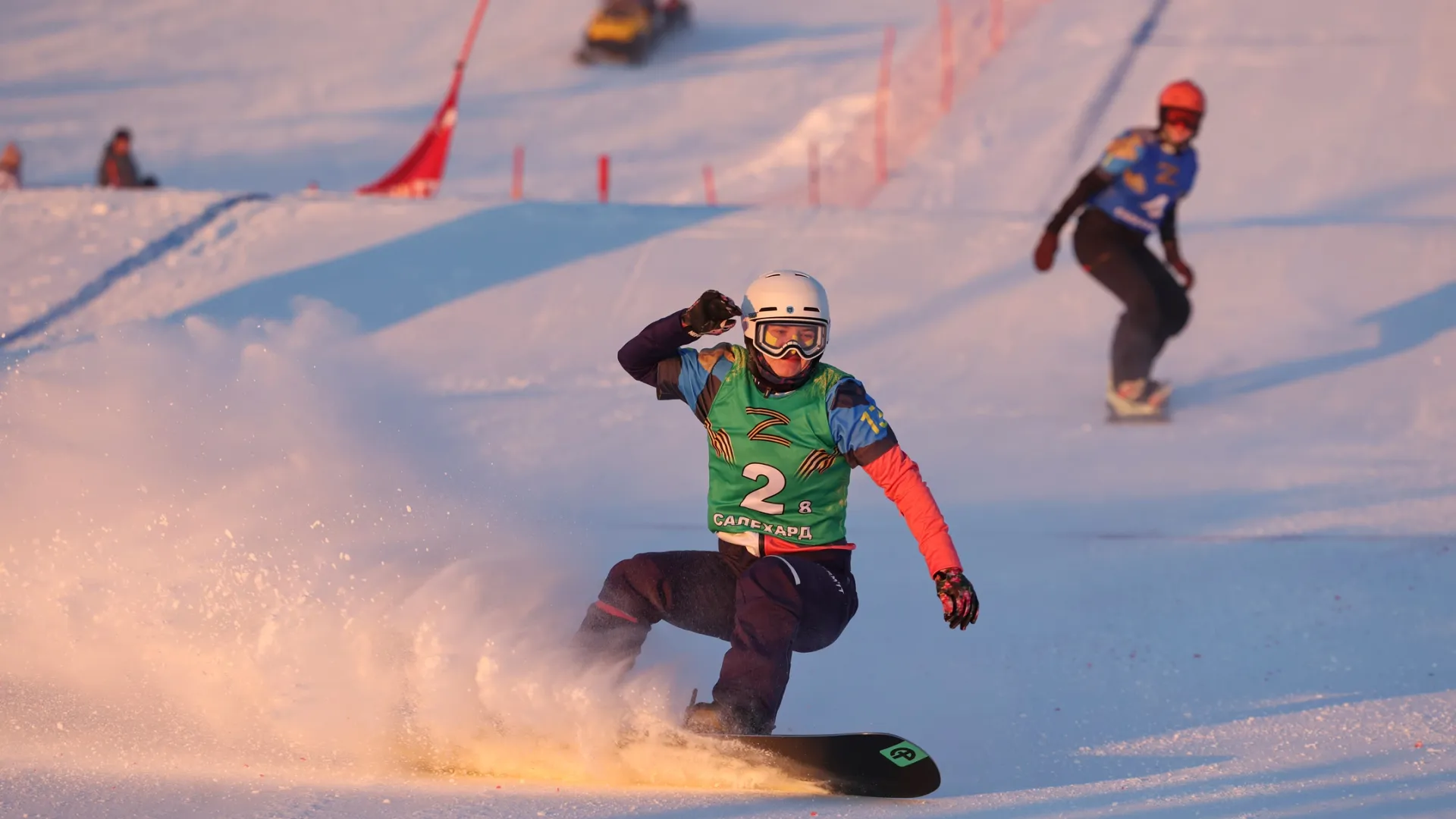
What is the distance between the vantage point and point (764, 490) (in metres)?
4.36

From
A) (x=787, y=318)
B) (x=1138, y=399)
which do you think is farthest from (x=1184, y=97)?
(x=787, y=318)

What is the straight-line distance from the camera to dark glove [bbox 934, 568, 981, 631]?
3.95 meters

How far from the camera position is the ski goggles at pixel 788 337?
13.9 ft

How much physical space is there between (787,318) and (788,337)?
0.17 feet

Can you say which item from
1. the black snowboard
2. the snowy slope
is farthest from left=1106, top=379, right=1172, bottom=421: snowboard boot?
the snowy slope

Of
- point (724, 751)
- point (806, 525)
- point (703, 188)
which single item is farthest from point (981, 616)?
point (703, 188)

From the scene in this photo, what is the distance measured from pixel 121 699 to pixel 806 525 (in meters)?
1.99

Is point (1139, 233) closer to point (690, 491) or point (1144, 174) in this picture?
point (1144, 174)

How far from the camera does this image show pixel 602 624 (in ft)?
14.3

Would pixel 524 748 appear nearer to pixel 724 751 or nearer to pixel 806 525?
pixel 724 751

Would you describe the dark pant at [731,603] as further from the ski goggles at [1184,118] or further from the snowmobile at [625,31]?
the snowmobile at [625,31]

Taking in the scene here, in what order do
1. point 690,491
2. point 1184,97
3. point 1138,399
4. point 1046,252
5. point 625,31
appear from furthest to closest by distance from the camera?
point 625,31 → point 1138,399 → point 1046,252 → point 1184,97 → point 690,491

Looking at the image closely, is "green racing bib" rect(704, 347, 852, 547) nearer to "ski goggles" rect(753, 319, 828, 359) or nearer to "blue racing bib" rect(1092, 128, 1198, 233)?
"ski goggles" rect(753, 319, 828, 359)

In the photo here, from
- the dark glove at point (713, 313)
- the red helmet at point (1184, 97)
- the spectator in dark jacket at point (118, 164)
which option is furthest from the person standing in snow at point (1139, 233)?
the spectator in dark jacket at point (118, 164)
